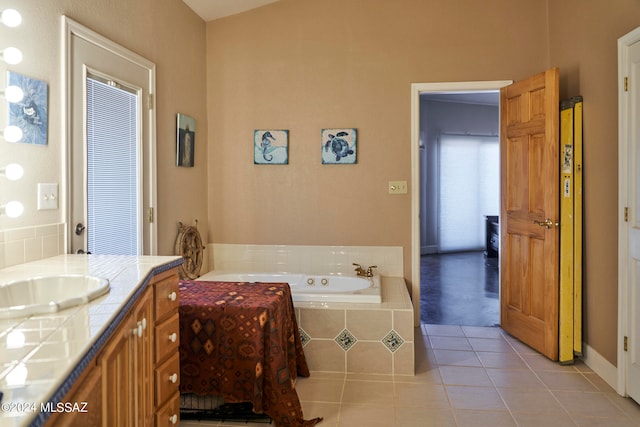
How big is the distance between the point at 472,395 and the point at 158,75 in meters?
2.90

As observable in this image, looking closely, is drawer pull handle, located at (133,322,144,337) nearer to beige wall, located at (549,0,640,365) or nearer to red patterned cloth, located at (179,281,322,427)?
red patterned cloth, located at (179,281,322,427)

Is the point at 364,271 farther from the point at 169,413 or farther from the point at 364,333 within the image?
the point at 169,413

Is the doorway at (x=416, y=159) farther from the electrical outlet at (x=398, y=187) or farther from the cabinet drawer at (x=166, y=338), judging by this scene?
the cabinet drawer at (x=166, y=338)

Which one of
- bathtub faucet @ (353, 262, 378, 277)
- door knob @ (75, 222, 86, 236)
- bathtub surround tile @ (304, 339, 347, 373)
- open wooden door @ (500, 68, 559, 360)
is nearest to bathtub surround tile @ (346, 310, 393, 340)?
bathtub surround tile @ (304, 339, 347, 373)

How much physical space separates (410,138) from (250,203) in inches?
59.7

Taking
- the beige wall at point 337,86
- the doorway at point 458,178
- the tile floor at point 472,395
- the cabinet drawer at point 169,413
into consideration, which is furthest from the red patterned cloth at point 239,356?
the doorway at point 458,178

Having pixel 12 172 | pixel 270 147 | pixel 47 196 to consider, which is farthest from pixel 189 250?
pixel 12 172

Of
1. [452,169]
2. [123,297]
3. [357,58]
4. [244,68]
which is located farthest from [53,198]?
[452,169]

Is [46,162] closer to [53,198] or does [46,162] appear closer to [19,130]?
[53,198]

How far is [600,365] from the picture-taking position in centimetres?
294

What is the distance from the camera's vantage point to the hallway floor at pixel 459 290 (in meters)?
4.36

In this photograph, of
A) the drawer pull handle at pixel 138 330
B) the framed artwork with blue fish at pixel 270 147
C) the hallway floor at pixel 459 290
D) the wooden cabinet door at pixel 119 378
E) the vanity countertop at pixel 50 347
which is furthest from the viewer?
the hallway floor at pixel 459 290

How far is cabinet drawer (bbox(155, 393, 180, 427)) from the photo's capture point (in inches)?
73.1

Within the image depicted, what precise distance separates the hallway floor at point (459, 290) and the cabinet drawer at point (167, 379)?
8.89 feet
